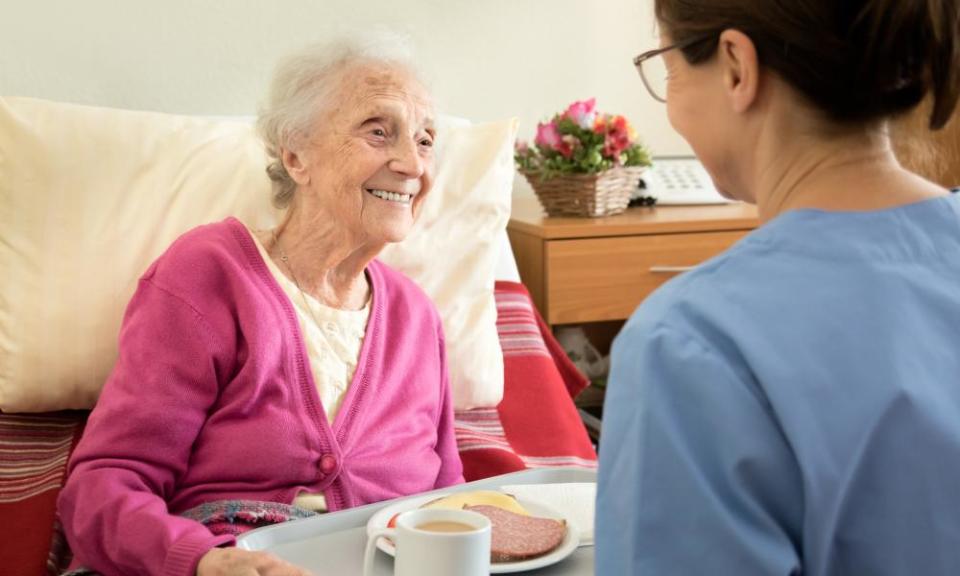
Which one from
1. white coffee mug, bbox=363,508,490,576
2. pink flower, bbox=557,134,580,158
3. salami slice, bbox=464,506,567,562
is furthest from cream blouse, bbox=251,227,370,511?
pink flower, bbox=557,134,580,158

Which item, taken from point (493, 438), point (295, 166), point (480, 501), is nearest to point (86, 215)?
point (295, 166)

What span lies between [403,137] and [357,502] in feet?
1.83

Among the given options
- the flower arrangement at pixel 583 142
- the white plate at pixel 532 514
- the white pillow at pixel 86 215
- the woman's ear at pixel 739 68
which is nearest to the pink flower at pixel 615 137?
the flower arrangement at pixel 583 142

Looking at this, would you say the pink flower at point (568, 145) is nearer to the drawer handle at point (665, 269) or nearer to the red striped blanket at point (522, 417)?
the drawer handle at point (665, 269)

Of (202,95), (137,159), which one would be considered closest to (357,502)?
(137,159)

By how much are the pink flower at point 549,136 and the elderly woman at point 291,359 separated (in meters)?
0.84

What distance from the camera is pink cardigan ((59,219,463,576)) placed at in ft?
4.59

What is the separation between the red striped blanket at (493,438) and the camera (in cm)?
158

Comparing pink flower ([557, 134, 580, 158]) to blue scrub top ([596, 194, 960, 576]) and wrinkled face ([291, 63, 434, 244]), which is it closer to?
wrinkled face ([291, 63, 434, 244])

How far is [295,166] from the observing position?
5.70 ft

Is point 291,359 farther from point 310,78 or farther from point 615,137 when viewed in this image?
point 615,137

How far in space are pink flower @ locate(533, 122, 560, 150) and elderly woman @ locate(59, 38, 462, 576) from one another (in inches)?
33.2

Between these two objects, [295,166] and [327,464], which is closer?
[327,464]

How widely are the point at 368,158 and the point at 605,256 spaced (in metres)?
0.98
